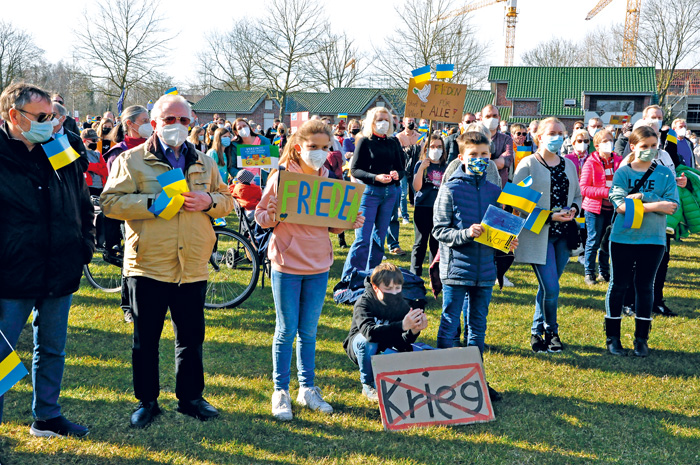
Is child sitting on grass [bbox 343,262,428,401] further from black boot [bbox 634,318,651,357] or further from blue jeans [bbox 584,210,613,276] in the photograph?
blue jeans [bbox 584,210,613,276]

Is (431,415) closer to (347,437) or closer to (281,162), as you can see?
(347,437)

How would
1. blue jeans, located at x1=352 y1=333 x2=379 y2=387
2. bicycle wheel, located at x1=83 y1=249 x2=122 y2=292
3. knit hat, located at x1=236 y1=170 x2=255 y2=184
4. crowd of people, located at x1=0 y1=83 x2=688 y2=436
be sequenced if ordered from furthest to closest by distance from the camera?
bicycle wheel, located at x1=83 y1=249 x2=122 y2=292 < knit hat, located at x1=236 y1=170 x2=255 y2=184 < blue jeans, located at x1=352 y1=333 x2=379 y2=387 < crowd of people, located at x1=0 y1=83 x2=688 y2=436

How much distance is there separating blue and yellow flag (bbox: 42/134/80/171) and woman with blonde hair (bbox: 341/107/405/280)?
161 inches

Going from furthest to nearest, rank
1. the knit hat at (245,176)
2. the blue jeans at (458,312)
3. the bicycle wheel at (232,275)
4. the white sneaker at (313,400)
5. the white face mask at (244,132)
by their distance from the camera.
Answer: the white face mask at (244,132)
the knit hat at (245,176)
the bicycle wheel at (232,275)
the blue jeans at (458,312)
the white sneaker at (313,400)

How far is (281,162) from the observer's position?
167 inches

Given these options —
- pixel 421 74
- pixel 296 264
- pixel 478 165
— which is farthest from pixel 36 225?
pixel 421 74

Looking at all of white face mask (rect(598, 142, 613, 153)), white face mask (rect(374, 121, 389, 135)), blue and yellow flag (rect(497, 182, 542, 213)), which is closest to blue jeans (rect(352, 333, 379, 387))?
blue and yellow flag (rect(497, 182, 542, 213))

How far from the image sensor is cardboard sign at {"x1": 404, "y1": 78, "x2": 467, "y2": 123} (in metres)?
7.87

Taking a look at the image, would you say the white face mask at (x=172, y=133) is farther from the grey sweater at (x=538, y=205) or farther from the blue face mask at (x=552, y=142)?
the blue face mask at (x=552, y=142)

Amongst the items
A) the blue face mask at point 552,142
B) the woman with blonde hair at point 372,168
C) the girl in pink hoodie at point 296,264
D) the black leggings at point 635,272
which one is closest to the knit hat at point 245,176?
the woman with blonde hair at point 372,168

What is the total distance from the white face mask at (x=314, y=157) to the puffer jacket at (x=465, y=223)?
3.50ft

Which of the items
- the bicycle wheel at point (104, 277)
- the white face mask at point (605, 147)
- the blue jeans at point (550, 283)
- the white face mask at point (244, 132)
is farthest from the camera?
the white face mask at point (244, 132)

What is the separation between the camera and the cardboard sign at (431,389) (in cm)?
420

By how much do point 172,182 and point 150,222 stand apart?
318 mm
